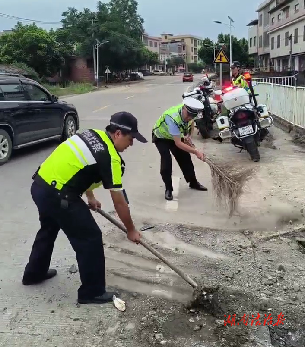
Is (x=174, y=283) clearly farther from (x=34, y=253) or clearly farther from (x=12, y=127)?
(x=12, y=127)

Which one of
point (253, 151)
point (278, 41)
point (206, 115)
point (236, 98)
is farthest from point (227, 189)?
point (278, 41)

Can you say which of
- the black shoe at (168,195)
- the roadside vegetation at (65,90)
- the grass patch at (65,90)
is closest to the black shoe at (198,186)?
the black shoe at (168,195)

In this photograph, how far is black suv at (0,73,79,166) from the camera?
28.8ft

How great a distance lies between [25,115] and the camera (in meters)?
9.25

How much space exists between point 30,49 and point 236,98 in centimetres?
3839

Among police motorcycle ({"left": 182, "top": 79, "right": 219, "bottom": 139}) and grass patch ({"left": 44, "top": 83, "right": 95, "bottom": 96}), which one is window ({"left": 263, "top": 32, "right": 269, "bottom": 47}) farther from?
police motorcycle ({"left": 182, "top": 79, "right": 219, "bottom": 139})

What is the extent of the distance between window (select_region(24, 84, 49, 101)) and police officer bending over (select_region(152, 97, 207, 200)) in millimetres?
4307

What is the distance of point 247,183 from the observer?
647cm

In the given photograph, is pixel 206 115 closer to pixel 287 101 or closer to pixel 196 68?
pixel 287 101

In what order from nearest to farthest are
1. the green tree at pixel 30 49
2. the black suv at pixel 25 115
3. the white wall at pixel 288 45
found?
the black suv at pixel 25 115, the green tree at pixel 30 49, the white wall at pixel 288 45

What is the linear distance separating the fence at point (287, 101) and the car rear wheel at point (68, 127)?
5406 millimetres

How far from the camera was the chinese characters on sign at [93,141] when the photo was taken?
3047mm

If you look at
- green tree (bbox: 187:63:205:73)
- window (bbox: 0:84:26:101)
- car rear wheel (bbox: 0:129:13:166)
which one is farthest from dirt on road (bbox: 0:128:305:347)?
green tree (bbox: 187:63:205:73)

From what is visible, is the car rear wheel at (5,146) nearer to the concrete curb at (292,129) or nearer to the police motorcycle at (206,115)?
the police motorcycle at (206,115)
